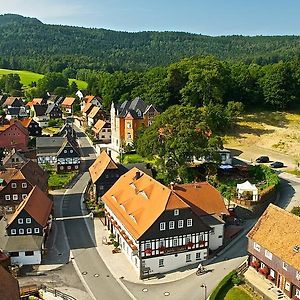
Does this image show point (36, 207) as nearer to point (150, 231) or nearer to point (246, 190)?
point (150, 231)

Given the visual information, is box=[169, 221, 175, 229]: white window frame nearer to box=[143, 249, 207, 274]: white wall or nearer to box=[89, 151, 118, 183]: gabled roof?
box=[143, 249, 207, 274]: white wall

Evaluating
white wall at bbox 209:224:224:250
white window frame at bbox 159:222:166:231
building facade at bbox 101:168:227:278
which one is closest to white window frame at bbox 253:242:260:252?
building facade at bbox 101:168:227:278

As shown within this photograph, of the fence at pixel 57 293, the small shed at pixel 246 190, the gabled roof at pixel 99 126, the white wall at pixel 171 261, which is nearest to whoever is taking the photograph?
the fence at pixel 57 293

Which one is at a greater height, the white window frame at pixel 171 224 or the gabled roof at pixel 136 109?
the gabled roof at pixel 136 109

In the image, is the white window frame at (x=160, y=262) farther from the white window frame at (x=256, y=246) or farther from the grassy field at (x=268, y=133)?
the grassy field at (x=268, y=133)

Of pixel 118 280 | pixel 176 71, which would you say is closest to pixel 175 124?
pixel 118 280

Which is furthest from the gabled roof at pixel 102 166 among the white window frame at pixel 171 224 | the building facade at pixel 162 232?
the white window frame at pixel 171 224

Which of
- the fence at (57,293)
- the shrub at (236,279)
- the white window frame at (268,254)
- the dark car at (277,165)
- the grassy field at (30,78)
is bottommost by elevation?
the fence at (57,293)
